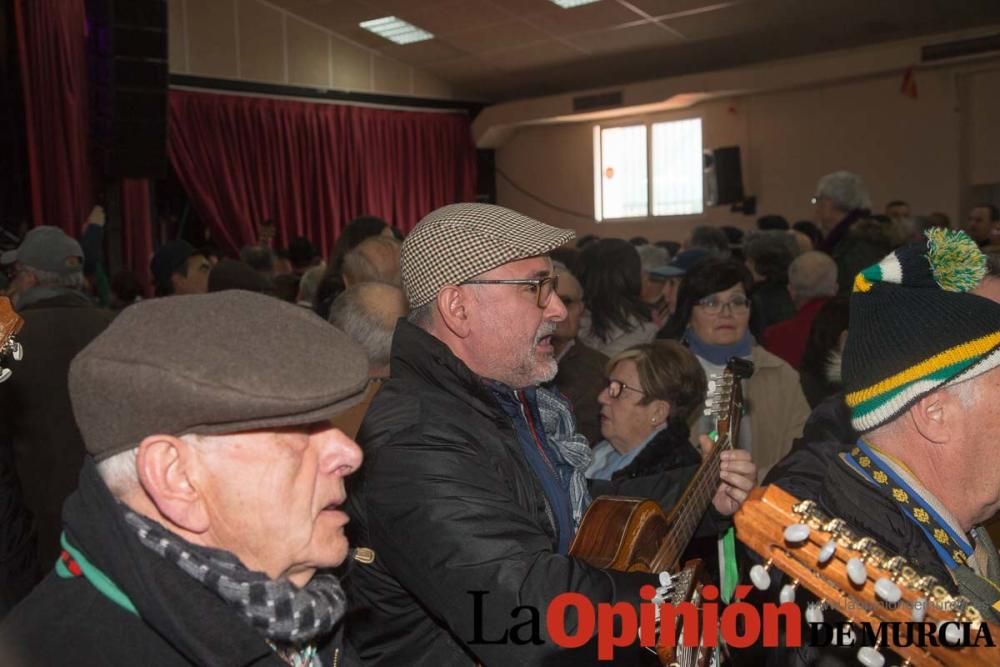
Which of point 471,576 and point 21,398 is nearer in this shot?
point 471,576

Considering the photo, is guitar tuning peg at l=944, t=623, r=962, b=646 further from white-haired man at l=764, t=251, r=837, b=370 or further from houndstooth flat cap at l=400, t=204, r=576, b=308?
white-haired man at l=764, t=251, r=837, b=370

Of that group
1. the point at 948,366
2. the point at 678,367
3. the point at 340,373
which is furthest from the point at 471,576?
the point at 678,367

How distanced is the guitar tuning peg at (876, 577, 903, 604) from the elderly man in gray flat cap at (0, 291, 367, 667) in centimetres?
66

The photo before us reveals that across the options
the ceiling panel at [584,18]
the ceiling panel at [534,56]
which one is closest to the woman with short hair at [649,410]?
the ceiling panel at [584,18]

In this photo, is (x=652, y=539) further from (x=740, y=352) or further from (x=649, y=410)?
(x=740, y=352)

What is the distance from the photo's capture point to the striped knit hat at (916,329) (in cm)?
136

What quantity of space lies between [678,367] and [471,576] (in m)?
1.46

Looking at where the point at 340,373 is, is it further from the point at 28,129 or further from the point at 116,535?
the point at 28,129

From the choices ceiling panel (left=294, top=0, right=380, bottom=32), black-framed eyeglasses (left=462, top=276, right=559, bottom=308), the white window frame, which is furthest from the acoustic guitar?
the white window frame

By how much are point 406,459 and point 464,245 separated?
1.52ft

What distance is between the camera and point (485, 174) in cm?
1348

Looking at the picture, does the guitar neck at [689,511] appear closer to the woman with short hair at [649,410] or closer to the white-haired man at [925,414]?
the woman with short hair at [649,410]

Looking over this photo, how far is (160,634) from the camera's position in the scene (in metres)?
1.01

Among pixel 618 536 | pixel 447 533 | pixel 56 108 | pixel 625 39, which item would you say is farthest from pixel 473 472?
pixel 625 39
